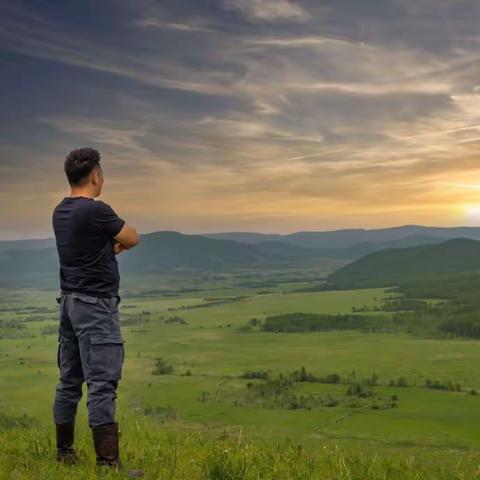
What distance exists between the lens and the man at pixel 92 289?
22.5 feet

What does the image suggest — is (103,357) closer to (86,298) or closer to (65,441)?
(86,298)

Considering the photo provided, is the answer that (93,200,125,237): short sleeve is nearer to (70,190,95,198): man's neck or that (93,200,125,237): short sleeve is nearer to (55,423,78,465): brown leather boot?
(70,190,95,198): man's neck

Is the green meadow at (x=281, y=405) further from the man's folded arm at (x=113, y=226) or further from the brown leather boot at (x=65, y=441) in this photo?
the man's folded arm at (x=113, y=226)

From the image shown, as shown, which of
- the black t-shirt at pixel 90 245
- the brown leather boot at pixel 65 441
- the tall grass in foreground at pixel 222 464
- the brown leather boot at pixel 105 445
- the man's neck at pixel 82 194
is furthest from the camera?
the brown leather boot at pixel 65 441

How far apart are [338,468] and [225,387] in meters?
158

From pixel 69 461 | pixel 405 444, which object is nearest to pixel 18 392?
pixel 405 444

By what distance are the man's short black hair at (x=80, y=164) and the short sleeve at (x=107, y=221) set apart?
48 cm

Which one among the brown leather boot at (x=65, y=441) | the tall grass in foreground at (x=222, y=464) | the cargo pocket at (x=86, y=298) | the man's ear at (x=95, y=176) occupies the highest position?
the man's ear at (x=95, y=176)

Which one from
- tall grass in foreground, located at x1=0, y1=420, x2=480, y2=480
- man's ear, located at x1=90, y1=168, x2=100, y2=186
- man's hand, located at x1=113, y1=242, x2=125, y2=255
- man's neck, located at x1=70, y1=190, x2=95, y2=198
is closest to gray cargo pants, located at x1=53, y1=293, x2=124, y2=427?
man's hand, located at x1=113, y1=242, x2=125, y2=255

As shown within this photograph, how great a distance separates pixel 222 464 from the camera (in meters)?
6.64

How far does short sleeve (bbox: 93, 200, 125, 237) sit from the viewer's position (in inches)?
273

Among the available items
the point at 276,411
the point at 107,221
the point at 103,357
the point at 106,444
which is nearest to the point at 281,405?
the point at 276,411

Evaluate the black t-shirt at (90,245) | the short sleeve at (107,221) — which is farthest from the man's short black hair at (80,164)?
the short sleeve at (107,221)

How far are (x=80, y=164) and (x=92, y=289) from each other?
145cm
